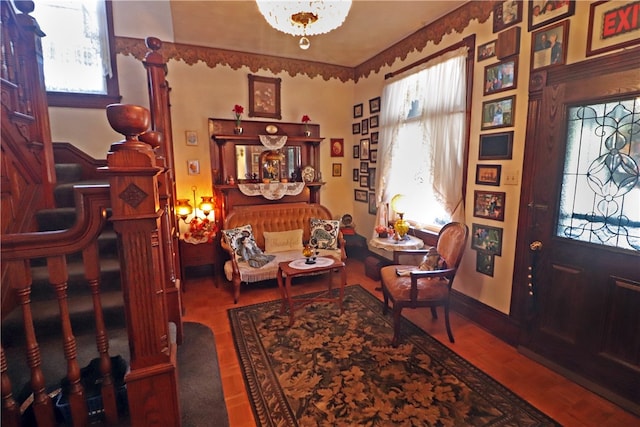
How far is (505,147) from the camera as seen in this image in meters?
2.73

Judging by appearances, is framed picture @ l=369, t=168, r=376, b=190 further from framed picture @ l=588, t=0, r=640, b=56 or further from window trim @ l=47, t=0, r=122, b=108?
window trim @ l=47, t=0, r=122, b=108

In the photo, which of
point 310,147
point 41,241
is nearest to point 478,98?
point 310,147

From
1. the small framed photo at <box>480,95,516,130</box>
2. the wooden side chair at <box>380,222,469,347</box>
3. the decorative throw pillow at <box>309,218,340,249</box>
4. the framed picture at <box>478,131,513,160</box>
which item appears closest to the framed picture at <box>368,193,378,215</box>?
the decorative throw pillow at <box>309,218,340,249</box>

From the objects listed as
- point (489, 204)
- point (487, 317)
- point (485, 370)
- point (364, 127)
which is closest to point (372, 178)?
point (364, 127)

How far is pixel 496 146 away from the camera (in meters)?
2.82

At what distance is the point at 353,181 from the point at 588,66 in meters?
3.43

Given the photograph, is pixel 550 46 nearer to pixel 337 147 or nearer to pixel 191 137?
pixel 337 147

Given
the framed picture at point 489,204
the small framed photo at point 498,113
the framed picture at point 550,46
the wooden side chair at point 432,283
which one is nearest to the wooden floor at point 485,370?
the wooden side chair at point 432,283

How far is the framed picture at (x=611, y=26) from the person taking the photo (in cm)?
195

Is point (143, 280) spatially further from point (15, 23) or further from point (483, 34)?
point (483, 34)

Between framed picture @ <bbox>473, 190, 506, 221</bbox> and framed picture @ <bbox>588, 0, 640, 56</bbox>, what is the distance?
1.19 metres

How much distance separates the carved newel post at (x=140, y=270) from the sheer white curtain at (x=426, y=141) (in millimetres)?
2872

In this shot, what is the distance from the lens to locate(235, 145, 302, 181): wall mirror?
4551 mm

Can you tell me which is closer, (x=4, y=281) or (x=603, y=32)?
(x=4, y=281)
